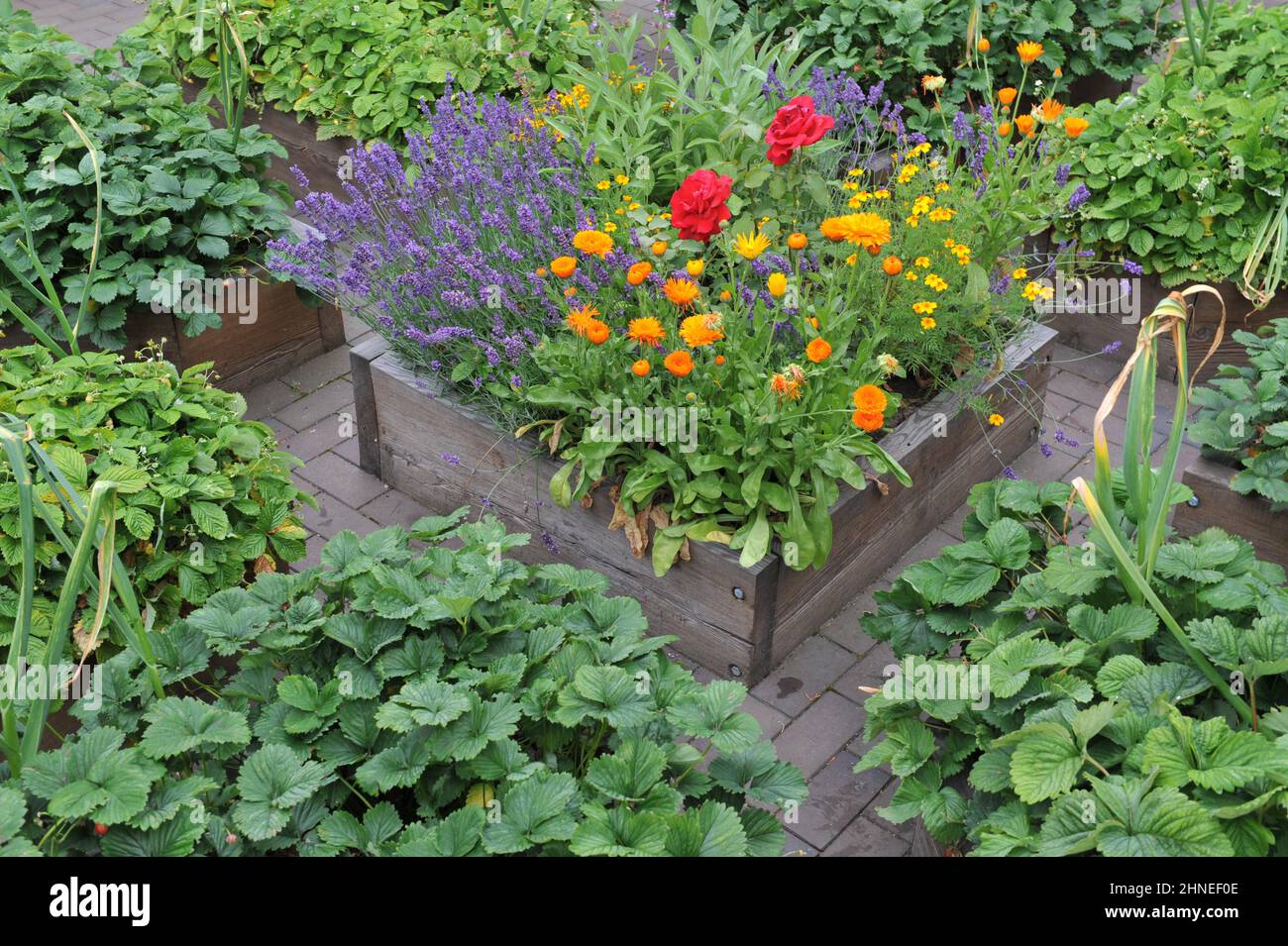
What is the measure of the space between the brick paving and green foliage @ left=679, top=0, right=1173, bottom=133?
146cm

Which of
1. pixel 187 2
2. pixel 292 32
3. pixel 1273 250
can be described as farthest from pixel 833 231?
pixel 187 2

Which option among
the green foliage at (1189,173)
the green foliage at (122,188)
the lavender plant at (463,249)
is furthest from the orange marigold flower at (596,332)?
the green foliage at (1189,173)

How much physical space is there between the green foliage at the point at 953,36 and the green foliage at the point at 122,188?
2.18 meters

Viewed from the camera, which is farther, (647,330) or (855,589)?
(855,589)

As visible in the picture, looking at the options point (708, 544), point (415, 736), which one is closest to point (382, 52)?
point (708, 544)

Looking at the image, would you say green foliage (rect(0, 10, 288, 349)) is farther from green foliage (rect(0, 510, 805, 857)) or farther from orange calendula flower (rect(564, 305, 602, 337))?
green foliage (rect(0, 510, 805, 857))

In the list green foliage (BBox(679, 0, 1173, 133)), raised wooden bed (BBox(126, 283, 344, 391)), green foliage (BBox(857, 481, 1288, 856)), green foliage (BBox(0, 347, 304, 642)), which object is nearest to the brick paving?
raised wooden bed (BBox(126, 283, 344, 391))

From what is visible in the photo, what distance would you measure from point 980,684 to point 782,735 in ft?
2.85

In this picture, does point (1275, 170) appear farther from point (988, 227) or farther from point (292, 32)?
point (292, 32)

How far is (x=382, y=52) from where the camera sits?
218 inches

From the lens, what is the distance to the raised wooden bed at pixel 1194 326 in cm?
450

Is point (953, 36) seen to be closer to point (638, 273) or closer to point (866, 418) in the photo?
point (638, 273)

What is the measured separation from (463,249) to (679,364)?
1133mm

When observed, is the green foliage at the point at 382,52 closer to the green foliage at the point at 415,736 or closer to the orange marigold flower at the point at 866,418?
the orange marigold flower at the point at 866,418
